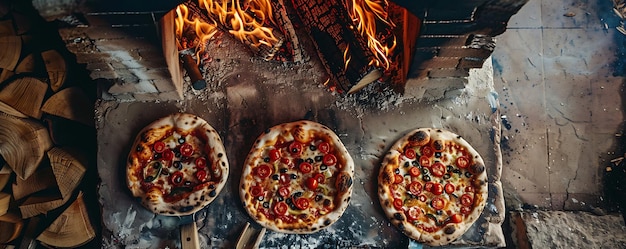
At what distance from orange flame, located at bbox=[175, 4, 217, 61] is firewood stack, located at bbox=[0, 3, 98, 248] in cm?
93

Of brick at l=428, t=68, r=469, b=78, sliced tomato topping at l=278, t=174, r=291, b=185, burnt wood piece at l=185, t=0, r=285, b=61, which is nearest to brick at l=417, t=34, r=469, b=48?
brick at l=428, t=68, r=469, b=78

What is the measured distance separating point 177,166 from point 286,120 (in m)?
0.99

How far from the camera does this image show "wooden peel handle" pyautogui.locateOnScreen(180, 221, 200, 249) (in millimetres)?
4227

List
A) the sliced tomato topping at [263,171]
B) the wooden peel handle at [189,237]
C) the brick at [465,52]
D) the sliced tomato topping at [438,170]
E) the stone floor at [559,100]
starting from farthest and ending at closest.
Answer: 1. the stone floor at [559,100]
2. the sliced tomato topping at [438,170]
3. the sliced tomato topping at [263,171]
4. the wooden peel handle at [189,237]
5. the brick at [465,52]

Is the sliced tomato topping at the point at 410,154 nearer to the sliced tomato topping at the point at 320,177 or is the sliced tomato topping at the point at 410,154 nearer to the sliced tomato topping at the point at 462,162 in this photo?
the sliced tomato topping at the point at 462,162

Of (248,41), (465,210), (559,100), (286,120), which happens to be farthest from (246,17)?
(559,100)

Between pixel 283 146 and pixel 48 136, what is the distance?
1.94m

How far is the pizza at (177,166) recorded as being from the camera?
167 inches

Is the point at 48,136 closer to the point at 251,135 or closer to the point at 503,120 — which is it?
the point at 251,135

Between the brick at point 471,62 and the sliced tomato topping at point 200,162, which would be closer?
the brick at point 471,62

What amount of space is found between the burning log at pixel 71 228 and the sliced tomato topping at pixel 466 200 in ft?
10.2

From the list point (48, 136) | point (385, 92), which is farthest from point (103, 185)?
point (385, 92)

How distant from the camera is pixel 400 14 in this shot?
4344 mm

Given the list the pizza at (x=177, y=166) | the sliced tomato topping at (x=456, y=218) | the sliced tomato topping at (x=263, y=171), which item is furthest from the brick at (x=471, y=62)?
the pizza at (x=177, y=166)
